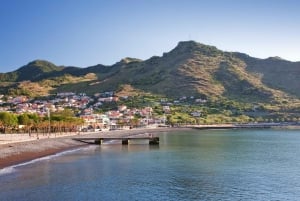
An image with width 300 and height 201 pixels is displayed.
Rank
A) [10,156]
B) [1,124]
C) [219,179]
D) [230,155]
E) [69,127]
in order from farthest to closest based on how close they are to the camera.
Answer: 1. [69,127]
2. [1,124]
3. [230,155]
4. [10,156]
5. [219,179]

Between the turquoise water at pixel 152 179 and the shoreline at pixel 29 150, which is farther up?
the shoreline at pixel 29 150

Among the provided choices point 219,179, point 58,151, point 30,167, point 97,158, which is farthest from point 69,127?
point 219,179

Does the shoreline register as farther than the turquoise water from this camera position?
Yes

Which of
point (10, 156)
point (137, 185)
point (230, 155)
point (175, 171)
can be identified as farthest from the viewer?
point (230, 155)

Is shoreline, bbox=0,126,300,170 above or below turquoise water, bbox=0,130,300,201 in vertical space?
above

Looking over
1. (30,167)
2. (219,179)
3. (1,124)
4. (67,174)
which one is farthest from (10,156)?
(1,124)

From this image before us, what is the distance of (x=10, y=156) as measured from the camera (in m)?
68.5

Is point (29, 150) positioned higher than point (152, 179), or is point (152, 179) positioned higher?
point (29, 150)

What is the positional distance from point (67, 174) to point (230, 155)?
1419 inches

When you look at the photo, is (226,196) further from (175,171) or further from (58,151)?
(58,151)

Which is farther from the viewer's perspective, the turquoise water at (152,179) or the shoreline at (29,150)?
the shoreline at (29,150)

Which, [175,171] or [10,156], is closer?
[175,171]

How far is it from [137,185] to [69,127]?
103829 millimetres

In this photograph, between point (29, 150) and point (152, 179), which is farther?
point (29, 150)
